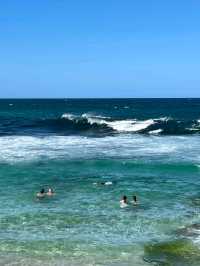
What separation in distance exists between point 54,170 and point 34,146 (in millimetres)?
13406

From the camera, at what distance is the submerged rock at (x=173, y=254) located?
20.2m

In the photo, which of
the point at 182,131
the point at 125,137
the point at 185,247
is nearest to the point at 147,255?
the point at 185,247

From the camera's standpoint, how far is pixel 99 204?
29000 millimetres

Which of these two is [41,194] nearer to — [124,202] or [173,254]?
[124,202]

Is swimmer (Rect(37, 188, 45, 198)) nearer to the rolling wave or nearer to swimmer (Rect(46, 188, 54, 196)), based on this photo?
swimmer (Rect(46, 188, 54, 196))

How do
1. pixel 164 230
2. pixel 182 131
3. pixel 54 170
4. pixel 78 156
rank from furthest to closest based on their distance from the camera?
pixel 182 131 < pixel 78 156 < pixel 54 170 < pixel 164 230

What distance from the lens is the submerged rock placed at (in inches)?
795

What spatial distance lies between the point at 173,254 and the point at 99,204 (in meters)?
8.43

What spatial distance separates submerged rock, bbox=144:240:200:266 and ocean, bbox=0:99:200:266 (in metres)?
0.04

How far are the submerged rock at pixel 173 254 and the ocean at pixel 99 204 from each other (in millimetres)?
36

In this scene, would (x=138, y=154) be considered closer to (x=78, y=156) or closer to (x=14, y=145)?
(x=78, y=156)

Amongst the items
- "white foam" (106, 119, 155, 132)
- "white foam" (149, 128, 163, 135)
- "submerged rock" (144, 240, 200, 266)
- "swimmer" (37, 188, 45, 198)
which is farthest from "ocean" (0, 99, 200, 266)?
"white foam" (106, 119, 155, 132)

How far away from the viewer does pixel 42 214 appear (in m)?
26.9

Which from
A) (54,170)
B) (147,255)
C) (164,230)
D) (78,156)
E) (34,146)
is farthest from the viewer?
(34,146)
